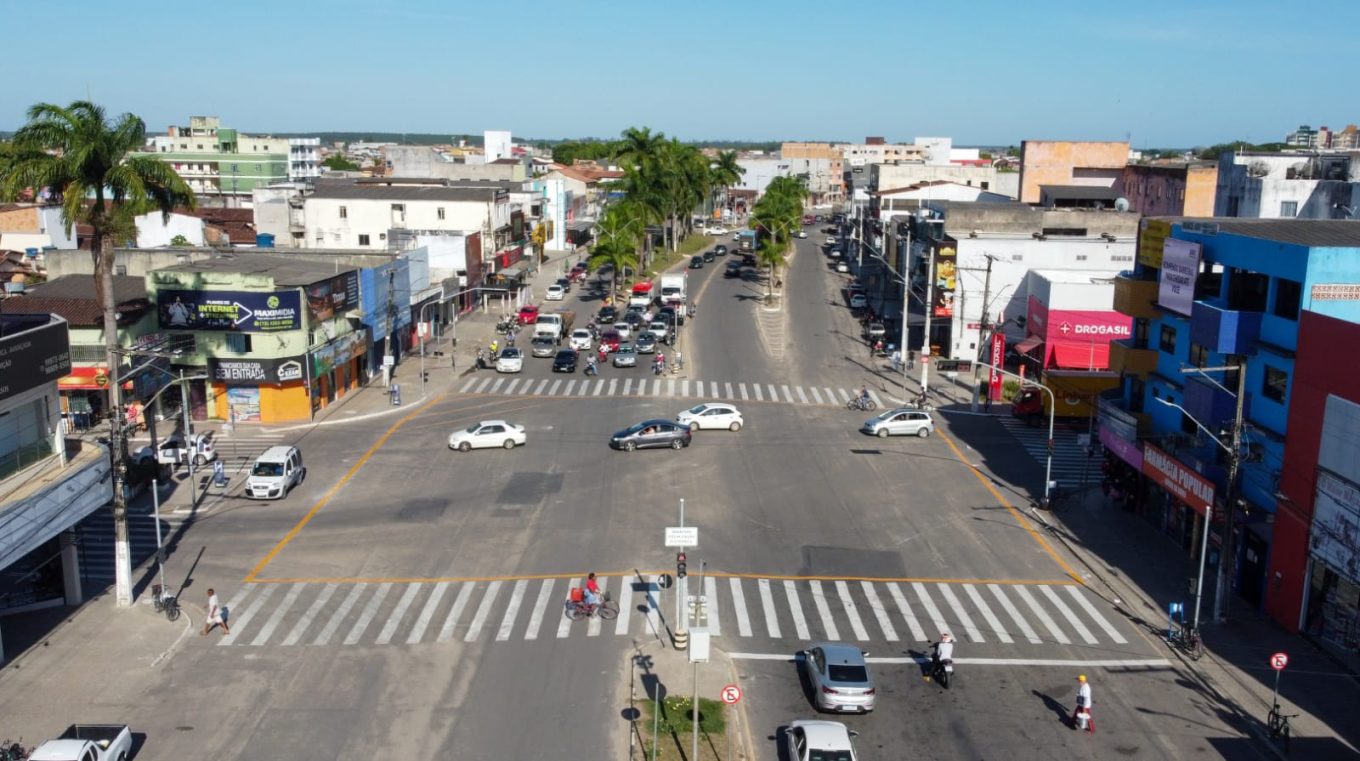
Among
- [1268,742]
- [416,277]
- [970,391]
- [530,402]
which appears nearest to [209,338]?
[530,402]

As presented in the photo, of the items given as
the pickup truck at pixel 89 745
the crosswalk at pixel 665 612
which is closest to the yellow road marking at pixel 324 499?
the crosswalk at pixel 665 612

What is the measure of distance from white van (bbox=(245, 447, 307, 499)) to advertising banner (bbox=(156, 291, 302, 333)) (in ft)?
40.1

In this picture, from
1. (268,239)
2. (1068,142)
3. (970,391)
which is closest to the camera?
(970,391)

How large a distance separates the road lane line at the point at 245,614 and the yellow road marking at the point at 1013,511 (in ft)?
87.2

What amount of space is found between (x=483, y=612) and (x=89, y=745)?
1245 cm

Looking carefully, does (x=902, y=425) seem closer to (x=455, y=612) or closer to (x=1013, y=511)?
(x=1013, y=511)

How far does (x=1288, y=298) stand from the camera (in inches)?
1404

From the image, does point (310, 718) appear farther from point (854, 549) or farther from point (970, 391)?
point (970, 391)

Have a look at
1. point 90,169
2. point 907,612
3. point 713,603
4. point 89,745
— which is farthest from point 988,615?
point 90,169

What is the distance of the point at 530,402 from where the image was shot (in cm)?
6406

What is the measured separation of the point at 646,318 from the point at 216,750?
67630mm

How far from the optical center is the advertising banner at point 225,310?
55312 mm

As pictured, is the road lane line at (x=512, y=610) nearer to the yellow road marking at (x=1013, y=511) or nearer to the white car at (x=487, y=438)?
the white car at (x=487, y=438)

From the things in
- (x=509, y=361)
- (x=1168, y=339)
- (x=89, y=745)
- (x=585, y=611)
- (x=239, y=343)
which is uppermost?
(x=1168, y=339)
